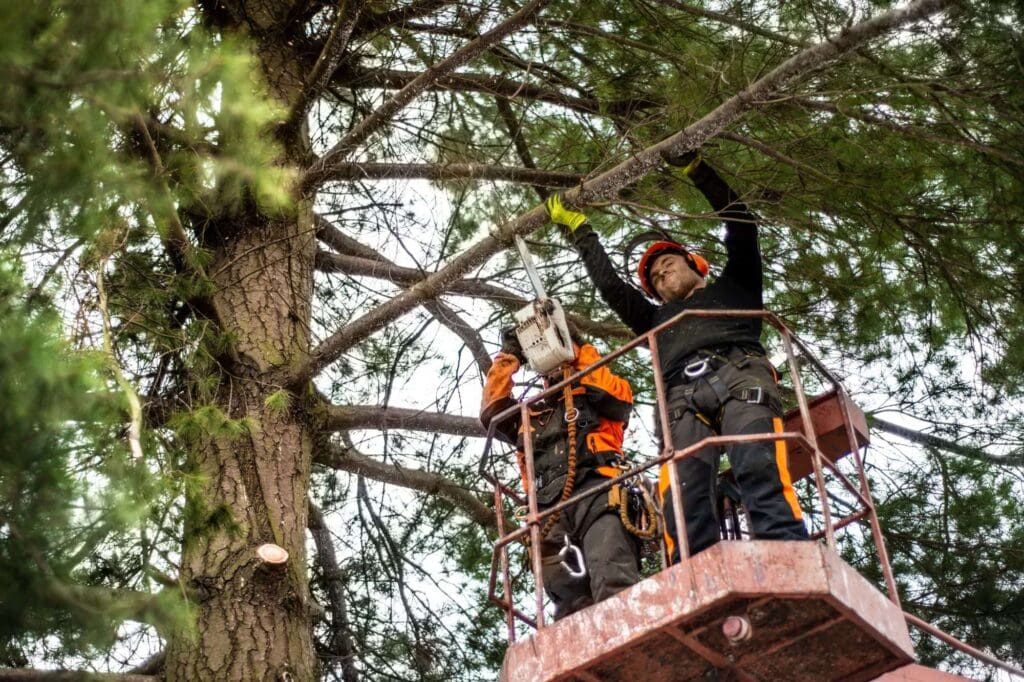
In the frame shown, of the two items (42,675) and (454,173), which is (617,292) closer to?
(454,173)

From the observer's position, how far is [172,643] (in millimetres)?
5375

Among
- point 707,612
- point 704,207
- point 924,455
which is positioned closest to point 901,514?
point 924,455

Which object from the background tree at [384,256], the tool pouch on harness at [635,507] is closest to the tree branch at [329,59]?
the background tree at [384,256]

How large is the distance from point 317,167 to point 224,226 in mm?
664

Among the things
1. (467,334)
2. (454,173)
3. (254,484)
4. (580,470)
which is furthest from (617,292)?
(254,484)

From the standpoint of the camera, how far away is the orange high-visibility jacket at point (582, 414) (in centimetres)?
547

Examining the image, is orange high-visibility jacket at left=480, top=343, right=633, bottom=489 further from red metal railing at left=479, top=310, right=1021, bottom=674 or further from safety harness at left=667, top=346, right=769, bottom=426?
safety harness at left=667, top=346, right=769, bottom=426

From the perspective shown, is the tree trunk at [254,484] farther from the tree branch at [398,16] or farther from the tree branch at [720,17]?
the tree branch at [720,17]

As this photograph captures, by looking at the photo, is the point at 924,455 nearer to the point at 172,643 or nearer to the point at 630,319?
the point at 630,319

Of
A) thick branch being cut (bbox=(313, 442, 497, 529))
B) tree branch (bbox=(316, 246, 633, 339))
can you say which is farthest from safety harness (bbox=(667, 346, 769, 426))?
thick branch being cut (bbox=(313, 442, 497, 529))

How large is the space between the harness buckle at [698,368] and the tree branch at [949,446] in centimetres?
240

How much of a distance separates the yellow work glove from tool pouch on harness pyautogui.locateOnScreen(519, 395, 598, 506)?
2.65 feet

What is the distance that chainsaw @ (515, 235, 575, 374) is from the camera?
5.62m

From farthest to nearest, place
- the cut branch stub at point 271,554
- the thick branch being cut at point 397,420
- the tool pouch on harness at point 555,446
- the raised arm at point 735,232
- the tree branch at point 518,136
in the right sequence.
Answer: the tree branch at point 518,136 < the thick branch being cut at point 397,420 < the raised arm at point 735,232 < the cut branch stub at point 271,554 < the tool pouch on harness at point 555,446
